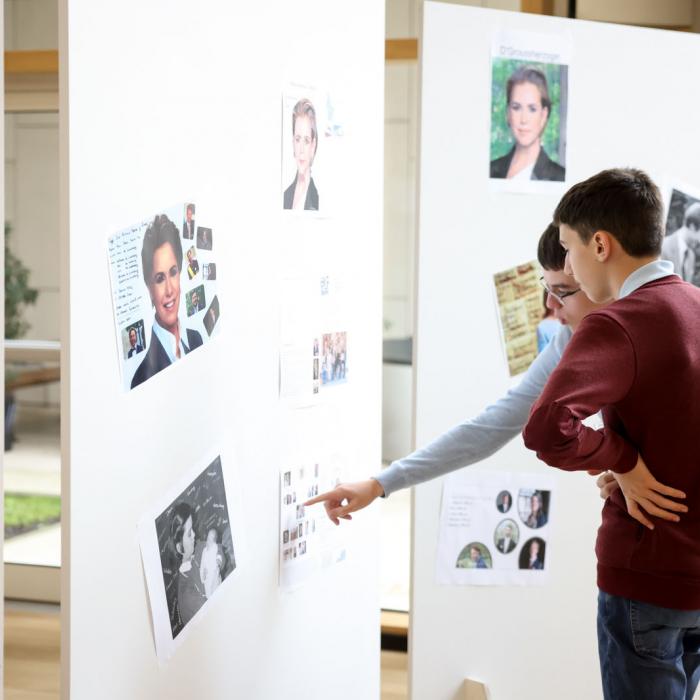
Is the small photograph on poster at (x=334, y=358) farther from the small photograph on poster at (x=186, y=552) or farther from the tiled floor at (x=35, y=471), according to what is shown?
the tiled floor at (x=35, y=471)

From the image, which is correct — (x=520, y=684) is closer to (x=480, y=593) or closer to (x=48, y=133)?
(x=480, y=593)

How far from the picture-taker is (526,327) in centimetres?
242

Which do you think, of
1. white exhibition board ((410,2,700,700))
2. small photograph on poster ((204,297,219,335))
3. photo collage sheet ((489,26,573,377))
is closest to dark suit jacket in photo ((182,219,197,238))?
small photograph on poster ((204,297,219,335))

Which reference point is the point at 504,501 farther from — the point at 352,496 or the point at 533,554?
the point at 352,496

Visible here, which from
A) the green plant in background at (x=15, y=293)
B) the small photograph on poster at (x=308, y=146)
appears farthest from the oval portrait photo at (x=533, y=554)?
the green plant in background at (x=15, y=293)

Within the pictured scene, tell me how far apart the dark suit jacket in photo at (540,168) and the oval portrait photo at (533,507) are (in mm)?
767

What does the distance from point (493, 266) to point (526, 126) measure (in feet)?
1.13

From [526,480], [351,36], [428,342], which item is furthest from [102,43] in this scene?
[526,480]

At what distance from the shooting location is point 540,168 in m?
2.41

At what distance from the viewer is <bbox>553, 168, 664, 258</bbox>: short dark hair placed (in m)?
1.51

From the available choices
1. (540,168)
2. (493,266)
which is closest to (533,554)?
(493,266)

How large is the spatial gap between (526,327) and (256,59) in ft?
3.20

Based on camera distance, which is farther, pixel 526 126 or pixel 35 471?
pixel 35 471

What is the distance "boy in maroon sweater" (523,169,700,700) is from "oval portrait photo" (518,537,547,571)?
2.83 ft
